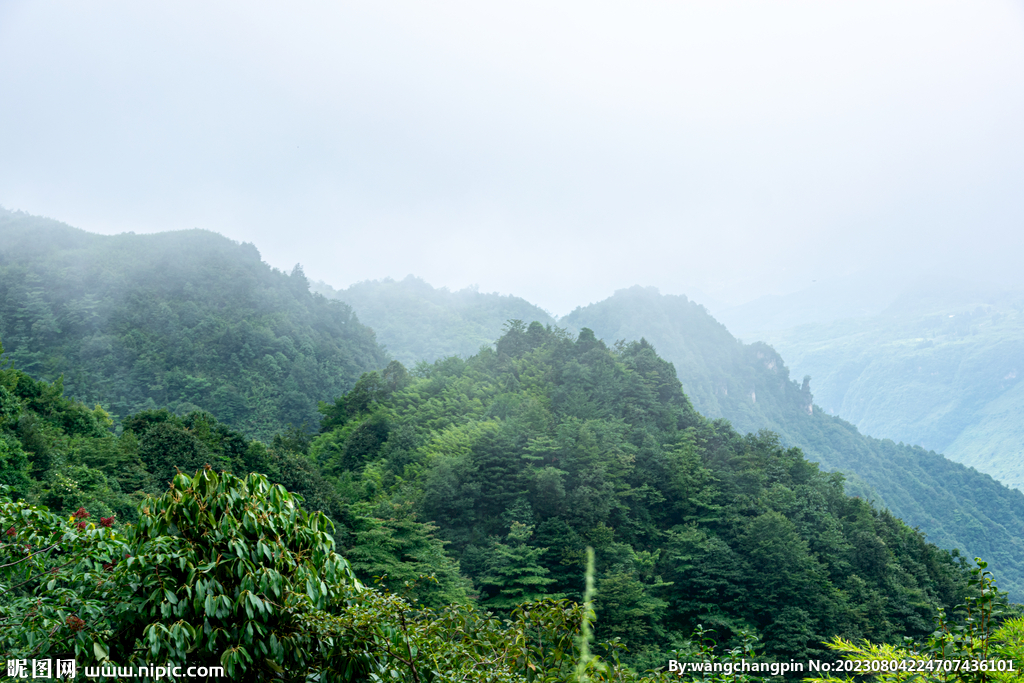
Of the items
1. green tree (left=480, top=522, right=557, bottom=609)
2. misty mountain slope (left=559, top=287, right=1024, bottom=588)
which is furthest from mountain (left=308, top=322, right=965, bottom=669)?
misty mountain slope (left=559, top=287, right=1024, bottom=588)

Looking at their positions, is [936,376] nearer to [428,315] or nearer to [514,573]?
[428,315]

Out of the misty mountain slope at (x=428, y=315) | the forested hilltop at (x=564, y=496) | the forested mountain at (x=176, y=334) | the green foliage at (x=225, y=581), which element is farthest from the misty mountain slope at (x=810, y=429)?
the green foliage at (x=225, y=581)

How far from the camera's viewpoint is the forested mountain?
Answer: 131 ft

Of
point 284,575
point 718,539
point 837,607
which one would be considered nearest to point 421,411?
point 718,539

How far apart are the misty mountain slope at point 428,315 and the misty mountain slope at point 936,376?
79.7 meters

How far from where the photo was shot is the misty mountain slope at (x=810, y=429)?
54.2 meters

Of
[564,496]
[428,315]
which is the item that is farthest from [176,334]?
[428,315]

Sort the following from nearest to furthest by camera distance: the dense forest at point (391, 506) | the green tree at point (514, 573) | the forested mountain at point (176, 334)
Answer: the dense forest at point (391, 506) → the green tree at point (514, 573) → the forested mountain at point (176, 334)

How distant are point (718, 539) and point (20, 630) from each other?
63.9 ft

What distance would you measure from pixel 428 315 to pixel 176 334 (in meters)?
53.4

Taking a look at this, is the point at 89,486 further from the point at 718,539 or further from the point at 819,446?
the point at 819,446

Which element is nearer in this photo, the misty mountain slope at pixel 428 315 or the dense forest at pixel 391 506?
the dense forest at pixel 391 506

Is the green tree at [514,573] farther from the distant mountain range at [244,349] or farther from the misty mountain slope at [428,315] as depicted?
the misty mountain slope at [428,315]

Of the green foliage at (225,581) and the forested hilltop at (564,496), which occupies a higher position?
the green foliage at (225,581)
